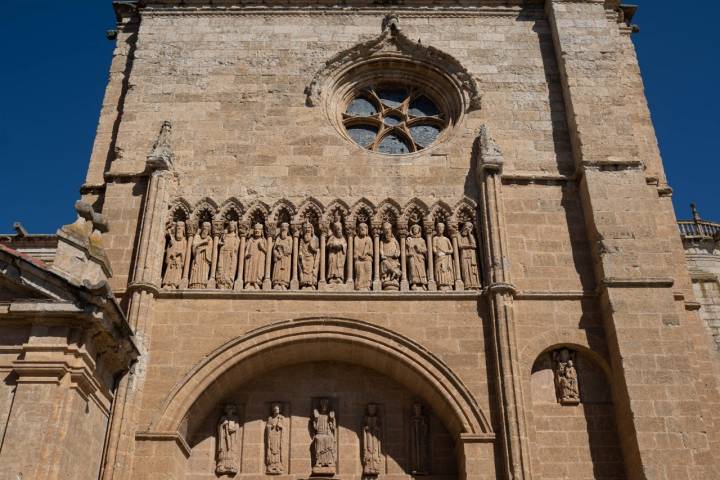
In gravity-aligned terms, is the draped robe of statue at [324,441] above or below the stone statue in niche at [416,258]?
below

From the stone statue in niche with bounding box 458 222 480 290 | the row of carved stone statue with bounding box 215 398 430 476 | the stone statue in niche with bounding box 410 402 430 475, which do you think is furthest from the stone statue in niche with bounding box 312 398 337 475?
the stone statue in niche with bounding box 458 222 480 290

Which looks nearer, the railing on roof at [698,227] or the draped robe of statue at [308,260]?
the draped robe of statue at [308,260]

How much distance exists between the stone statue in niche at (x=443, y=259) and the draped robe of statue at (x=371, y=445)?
2.08 m

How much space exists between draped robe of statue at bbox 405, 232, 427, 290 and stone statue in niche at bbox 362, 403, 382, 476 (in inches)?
72.3

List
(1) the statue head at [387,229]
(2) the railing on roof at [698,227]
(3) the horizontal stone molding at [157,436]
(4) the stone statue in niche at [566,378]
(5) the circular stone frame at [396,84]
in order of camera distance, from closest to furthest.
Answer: (3) the horizontal stone molding at [157,436] → (4) the stone statue in niche at [566,378] → (1) the statue head at [387,229] → (5) the circular stone frame at [396,84] → (2) the railing on roof at [698,227]

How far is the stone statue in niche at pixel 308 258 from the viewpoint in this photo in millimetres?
10555

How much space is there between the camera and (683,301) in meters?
10.5

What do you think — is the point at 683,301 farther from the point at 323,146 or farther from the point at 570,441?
the point at 323,146

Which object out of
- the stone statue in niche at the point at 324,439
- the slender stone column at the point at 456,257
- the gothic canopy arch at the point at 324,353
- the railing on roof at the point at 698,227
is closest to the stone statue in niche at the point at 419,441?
the gothic canopy arch at the point at 324,353

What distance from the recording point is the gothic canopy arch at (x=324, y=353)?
9.62 m

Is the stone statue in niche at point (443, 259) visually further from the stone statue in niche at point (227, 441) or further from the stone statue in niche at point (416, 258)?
the stone statue in niche at point (227, 441)

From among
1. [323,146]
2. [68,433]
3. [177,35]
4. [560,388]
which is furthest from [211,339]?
[177,35]

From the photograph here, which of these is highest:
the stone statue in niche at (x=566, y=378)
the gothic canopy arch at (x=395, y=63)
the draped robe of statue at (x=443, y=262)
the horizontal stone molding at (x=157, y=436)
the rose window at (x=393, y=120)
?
the gothic canopy arch at (x=395, y=63)

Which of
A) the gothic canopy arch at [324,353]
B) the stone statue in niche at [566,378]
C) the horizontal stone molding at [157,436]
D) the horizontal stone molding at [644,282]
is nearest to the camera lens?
the horizontal stone molding at [157,436]
